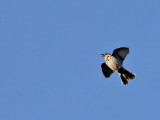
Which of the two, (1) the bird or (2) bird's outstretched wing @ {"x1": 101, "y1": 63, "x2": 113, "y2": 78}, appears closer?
(1) the bird

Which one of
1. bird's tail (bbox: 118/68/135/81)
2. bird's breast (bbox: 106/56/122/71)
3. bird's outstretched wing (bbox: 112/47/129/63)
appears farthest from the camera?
bird's tail (bbox: 118/68/135/81)

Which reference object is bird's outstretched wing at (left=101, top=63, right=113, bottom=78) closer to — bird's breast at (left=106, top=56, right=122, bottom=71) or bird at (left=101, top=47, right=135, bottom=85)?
bird at (left=101, top=47, right=135, bottom=85)

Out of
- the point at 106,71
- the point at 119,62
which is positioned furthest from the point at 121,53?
the point at 106,71

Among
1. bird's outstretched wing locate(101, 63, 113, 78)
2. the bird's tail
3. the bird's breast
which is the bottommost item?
the bird's tail

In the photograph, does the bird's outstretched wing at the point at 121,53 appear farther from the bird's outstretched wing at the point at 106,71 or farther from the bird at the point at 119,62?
the bird's outstretched wing at the point at 106,71

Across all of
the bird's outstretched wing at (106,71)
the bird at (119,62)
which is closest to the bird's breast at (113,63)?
the bird at (119,62)

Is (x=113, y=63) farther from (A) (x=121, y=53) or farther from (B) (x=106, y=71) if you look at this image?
(B) (x=106, y=71)

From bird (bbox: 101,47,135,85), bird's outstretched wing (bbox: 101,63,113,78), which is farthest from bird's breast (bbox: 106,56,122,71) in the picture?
bird's outstretched wing (bbox: 101,63,113,78)
